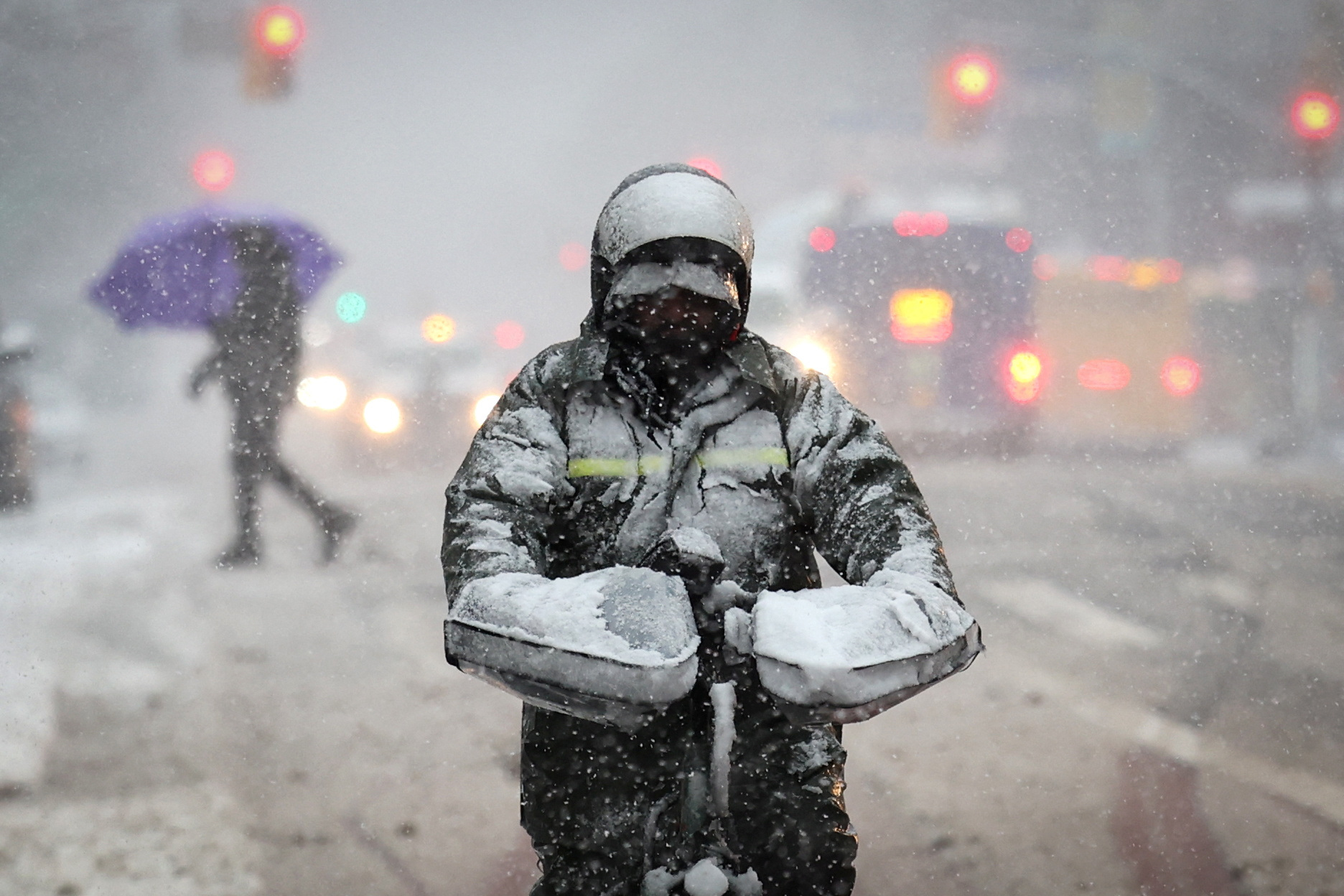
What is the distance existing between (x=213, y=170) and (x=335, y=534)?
2019 mm

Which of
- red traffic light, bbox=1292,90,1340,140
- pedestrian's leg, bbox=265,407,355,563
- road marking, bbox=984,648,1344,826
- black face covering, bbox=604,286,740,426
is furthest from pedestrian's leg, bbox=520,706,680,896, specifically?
red traffic light, bbox=1292,90,1340,140

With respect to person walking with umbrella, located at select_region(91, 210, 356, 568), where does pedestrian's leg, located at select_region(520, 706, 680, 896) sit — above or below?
below

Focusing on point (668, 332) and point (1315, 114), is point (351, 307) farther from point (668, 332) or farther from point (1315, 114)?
point (1315, 114)

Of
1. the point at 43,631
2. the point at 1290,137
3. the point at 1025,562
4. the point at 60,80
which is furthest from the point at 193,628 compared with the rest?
the point at 1290,137

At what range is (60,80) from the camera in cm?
448

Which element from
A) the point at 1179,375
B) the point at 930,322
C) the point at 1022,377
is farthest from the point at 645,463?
the point at 1179,375

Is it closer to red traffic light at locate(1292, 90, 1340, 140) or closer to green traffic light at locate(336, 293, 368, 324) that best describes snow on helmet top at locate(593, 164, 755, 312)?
green traffic light at locate(336, 293, 368, 324)

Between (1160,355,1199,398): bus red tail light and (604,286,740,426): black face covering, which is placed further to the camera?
(1160,355,1199,398): bus red tail light

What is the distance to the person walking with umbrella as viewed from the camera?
399cm

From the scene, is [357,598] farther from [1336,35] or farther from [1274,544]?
[1336,35]

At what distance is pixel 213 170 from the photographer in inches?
190

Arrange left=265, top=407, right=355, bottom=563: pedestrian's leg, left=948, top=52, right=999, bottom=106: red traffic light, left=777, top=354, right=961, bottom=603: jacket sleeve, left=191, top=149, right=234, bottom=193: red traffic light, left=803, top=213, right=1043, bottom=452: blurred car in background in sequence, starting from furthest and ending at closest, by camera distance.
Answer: left=803, top=213, right=1043, bottom=452: blurred car in background → left=948, top=52, right=999, bottom=106: red traffic light → left=191, top=149, right=234, bottom=193: red traffic light → left=265, top=407, right=355, bottom=563: pedestrian's leg → left=777, top=354, right=961, bottom=603: jacket sleeve

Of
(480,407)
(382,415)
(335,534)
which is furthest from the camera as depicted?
(382,415)

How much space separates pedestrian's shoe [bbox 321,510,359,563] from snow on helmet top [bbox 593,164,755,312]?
13.5 feet
